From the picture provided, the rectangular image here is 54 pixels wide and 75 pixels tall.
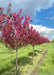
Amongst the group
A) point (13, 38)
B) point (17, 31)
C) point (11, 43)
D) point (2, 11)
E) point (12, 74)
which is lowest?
point (12, 74)

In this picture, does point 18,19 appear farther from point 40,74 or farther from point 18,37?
point 40,74

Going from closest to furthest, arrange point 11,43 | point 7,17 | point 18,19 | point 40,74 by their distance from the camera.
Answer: point 7,17 → point 18,19 → point 11,43 → point 40,74

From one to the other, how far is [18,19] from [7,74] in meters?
5.13

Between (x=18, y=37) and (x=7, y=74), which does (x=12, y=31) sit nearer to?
(x=18, y=37)

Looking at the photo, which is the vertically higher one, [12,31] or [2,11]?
[2,11]

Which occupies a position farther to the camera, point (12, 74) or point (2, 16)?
point (12, 74)

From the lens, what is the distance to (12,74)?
7.47 m

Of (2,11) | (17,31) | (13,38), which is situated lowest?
(13,38)

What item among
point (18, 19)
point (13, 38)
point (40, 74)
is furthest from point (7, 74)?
point (18, 19)

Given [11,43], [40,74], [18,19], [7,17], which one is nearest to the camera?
[7,17]

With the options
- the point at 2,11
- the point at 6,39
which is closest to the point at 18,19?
the point at 6,39

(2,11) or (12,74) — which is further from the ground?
(2,11)

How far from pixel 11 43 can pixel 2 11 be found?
10.6ft

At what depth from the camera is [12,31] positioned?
20.7 ft
